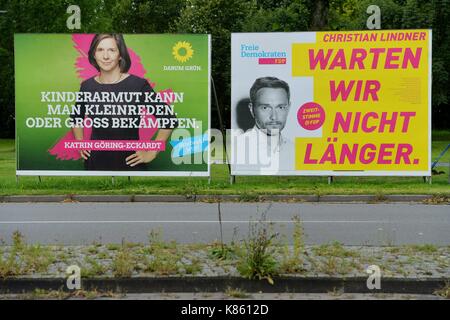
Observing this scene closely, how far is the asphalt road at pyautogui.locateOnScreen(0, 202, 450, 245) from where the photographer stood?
1005 cm

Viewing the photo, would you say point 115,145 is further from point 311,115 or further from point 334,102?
point 334,102

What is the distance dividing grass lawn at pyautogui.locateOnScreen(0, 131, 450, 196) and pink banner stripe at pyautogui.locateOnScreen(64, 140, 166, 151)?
0.97 m

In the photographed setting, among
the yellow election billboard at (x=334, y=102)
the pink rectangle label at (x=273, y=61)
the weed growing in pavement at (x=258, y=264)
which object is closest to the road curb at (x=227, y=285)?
the weed growing in pavement at (x=258, y=264)

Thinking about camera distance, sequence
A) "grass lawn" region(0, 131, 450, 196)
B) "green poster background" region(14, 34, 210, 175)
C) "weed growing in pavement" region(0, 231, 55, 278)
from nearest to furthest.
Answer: "weed growing in pavement" region(0, 231, 55, 278), "grass lawn" region(0, 131, 450, 196), "green poster background" region(14, 34, 210, 175)

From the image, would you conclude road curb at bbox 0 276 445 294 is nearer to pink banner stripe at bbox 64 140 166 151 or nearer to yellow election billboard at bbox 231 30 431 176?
pink banner stripe at bbox 64 140 166 151

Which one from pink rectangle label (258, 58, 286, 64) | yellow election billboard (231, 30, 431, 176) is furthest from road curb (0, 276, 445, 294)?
pink rectangle label (258, 58, 286, 64)

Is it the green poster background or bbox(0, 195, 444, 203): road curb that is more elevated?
the green poster background

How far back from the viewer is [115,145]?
1744cm

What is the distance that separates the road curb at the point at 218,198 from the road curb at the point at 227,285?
28.6ft

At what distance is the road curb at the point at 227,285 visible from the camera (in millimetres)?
6664

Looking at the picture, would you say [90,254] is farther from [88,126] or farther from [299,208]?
[88,126]

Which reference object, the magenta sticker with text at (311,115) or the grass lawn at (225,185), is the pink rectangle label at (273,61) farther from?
the grass lawn at (225,185)
